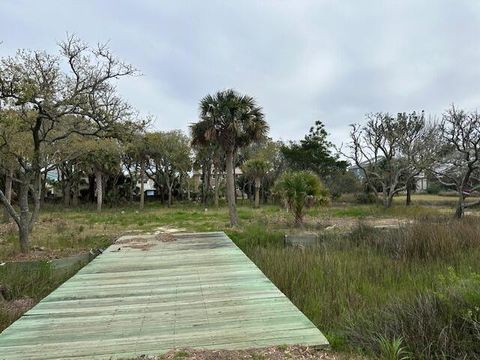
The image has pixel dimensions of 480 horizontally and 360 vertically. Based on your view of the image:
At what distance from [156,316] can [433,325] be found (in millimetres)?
2864

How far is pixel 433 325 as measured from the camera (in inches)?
162

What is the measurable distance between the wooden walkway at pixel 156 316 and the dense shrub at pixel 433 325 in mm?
611

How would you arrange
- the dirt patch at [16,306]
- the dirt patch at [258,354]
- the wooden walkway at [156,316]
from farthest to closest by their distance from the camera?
the dirt patch at [16,306], the wooden walkway at [156,316], the dirt patch at [258,354]

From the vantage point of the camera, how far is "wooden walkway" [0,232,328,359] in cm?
370

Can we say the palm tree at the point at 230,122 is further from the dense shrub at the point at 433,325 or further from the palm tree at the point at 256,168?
the palm tree at the point at 256,168

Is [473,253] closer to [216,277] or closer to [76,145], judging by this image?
[216,277]

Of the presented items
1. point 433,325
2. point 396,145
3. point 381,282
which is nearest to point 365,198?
point 396,145

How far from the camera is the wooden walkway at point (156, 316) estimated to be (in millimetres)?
3695

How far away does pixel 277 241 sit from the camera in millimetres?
12477

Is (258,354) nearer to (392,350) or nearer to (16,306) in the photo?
(392,350)

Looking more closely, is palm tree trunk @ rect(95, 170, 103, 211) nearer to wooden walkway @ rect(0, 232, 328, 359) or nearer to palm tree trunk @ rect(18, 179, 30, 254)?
palm tree trunk @ rect(18, 179, 30, 254)

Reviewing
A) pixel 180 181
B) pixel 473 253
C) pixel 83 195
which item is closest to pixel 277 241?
pixel 473 253

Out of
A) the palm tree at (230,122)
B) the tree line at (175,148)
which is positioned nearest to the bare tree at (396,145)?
the tree line at (175,148)

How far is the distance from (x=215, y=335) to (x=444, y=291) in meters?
2.57
